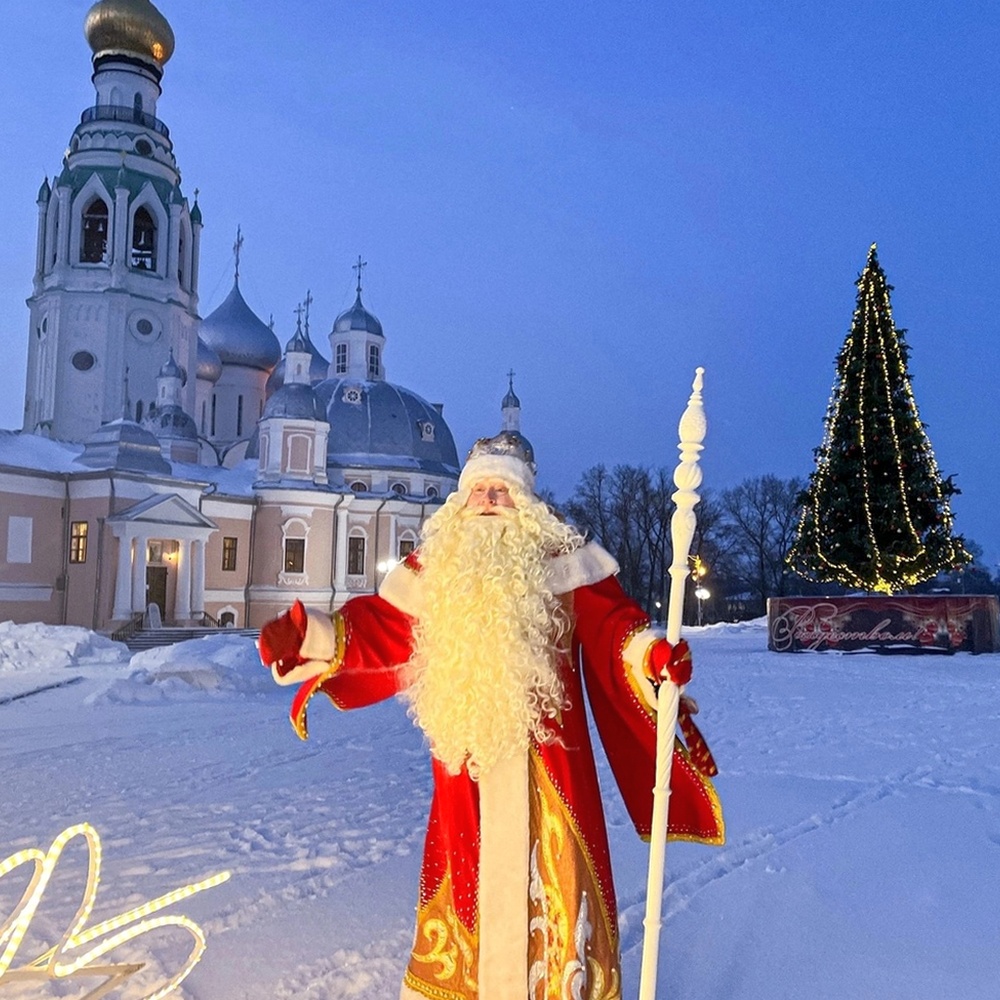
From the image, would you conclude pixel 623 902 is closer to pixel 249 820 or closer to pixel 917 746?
pixel 249 820

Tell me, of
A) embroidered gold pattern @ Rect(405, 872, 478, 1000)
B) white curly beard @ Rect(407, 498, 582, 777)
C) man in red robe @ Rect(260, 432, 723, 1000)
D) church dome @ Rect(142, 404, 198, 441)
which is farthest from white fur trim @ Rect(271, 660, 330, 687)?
church dome @ Rect(142, 404, 198, 441)

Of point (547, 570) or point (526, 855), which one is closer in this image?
point (526, 855)

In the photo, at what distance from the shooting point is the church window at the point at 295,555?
29.2m

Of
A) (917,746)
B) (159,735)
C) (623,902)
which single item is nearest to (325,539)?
(159,735)

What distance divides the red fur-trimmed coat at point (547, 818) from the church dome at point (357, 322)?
116 ft

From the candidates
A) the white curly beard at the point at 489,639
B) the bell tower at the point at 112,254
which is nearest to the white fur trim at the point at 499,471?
the white curly beard at the point at 489,639

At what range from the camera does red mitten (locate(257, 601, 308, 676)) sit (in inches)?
117

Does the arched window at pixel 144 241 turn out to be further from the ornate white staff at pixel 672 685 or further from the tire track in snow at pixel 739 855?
the ornate white staff at pixel 672 685

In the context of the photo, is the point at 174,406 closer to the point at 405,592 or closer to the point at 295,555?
the point at 295,555

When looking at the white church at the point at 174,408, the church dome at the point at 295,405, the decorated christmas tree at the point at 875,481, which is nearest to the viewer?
the decorated christmas tree at the point at 875,481

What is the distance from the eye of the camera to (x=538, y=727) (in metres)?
2.96

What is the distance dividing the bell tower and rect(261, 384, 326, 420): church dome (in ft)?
12.8

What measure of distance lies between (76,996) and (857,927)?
3.43 metres

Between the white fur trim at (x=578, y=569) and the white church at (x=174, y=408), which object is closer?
the white fur trim at (x=578, y=569)
